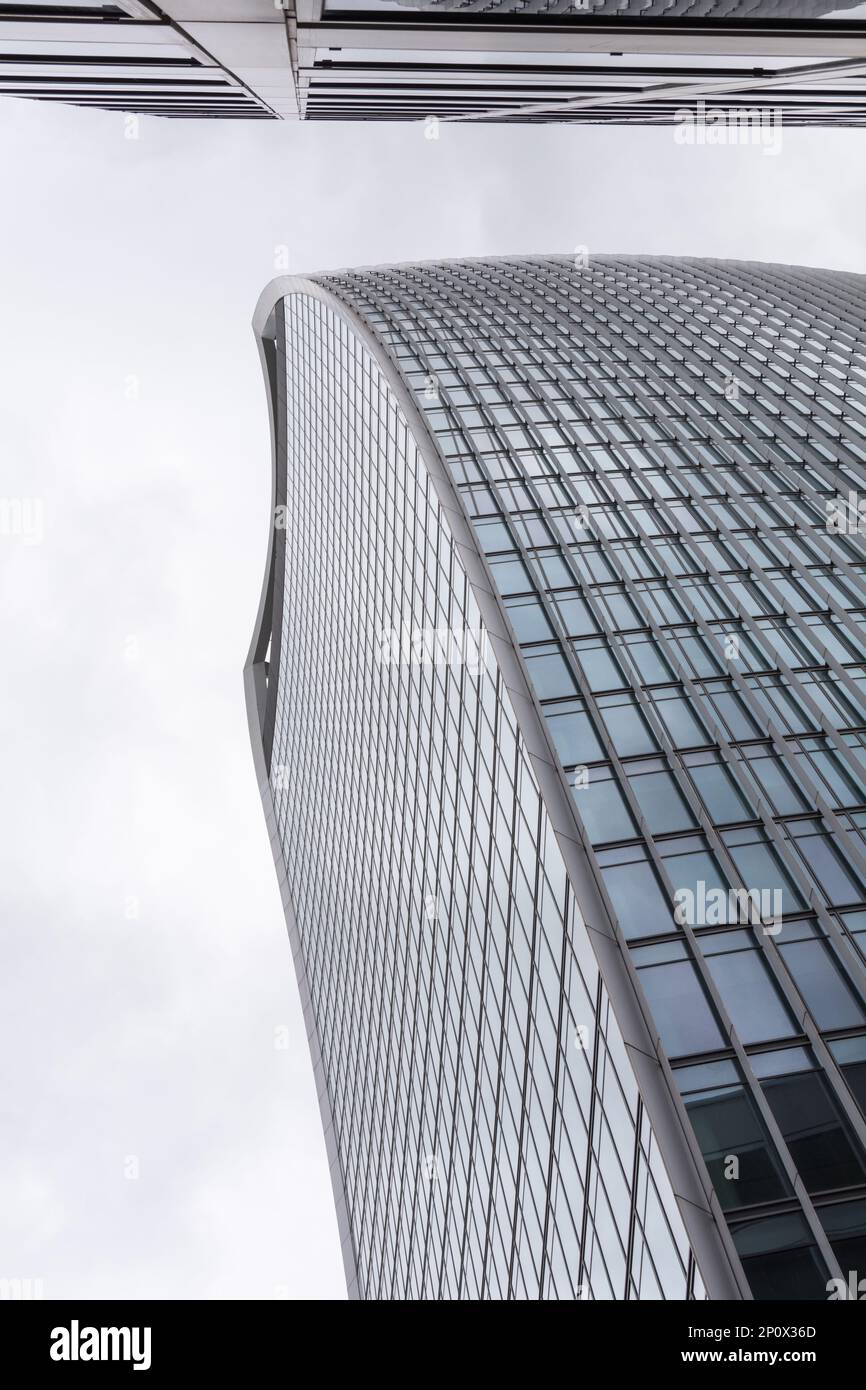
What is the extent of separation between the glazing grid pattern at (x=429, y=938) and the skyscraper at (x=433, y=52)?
14.2 m

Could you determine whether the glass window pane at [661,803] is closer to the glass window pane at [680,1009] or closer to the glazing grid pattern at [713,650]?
the glazing grid pattern at [713,650]

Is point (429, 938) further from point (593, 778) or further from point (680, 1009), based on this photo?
point (680, 1009)

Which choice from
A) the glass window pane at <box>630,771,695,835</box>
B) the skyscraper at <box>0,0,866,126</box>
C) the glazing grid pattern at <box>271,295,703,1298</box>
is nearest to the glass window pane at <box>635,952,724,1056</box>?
the glazing grid pattern at <box>271,295,703,1298</box>

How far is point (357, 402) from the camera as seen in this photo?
46000mm

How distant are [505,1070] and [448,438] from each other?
73.4ft

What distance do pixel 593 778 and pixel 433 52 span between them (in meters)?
14.6

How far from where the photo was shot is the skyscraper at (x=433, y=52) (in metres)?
11.6

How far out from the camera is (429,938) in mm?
36250

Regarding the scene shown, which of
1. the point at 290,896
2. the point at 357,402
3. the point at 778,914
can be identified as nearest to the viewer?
the point at 778,914

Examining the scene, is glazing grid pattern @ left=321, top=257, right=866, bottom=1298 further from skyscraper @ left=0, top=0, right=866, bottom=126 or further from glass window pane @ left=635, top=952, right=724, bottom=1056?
skyscraper @ left=0, top=0, right=866, bottom=126

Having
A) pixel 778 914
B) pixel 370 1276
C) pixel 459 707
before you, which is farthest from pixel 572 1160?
pixel 370 1276

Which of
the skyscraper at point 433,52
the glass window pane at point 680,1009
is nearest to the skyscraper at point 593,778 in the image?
the glass window pane at point 680,1009

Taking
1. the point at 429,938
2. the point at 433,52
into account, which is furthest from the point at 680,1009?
the point at 429,938

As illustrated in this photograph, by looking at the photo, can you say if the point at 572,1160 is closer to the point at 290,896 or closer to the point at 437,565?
the point at 437,565
